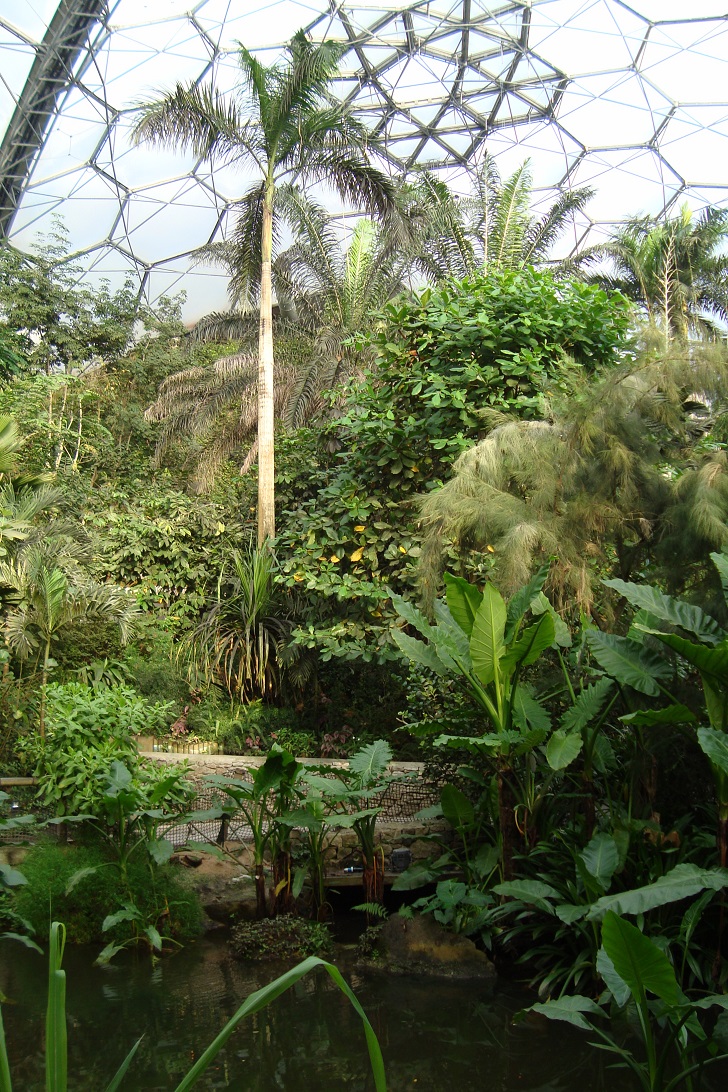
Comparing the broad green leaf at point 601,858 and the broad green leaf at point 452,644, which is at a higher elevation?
the broad green leaf at point 452,644

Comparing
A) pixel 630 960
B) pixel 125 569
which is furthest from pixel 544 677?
pixel 125 569

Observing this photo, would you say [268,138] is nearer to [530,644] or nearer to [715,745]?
[530,644]

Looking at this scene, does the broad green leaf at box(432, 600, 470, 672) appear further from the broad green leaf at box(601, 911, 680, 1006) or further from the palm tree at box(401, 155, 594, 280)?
the palm tree at box(401, 155, 594, 280)

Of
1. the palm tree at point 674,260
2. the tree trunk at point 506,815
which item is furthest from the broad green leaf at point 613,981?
the palm tree at point 674,260

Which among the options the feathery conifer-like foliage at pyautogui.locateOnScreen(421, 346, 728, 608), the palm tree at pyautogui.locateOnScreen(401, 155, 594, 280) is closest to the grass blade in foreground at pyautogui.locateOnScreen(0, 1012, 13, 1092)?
the feathery conifer-like foliage at pyautogui.locateOnScreen(421, 346, 728, 608)

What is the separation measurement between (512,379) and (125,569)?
7.10 m

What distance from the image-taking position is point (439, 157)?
27.6m

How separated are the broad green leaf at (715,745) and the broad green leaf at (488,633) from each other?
4.76ft

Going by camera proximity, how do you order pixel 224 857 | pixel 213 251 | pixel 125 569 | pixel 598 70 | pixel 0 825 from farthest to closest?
pixel 598 70 → pixel 213 251 → pixel 125 569 → pixel 224 857 → pixel 0 825

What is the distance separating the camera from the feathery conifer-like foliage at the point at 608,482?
6.07 meters

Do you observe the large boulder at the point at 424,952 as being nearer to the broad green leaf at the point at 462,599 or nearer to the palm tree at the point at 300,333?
the broad green leaf at the point at 462,599

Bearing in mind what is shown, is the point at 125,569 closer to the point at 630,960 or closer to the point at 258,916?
the point at 258,916

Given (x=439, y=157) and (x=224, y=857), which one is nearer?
(x=224, y=857)

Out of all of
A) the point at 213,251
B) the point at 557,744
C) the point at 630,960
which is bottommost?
the point at 630,960
